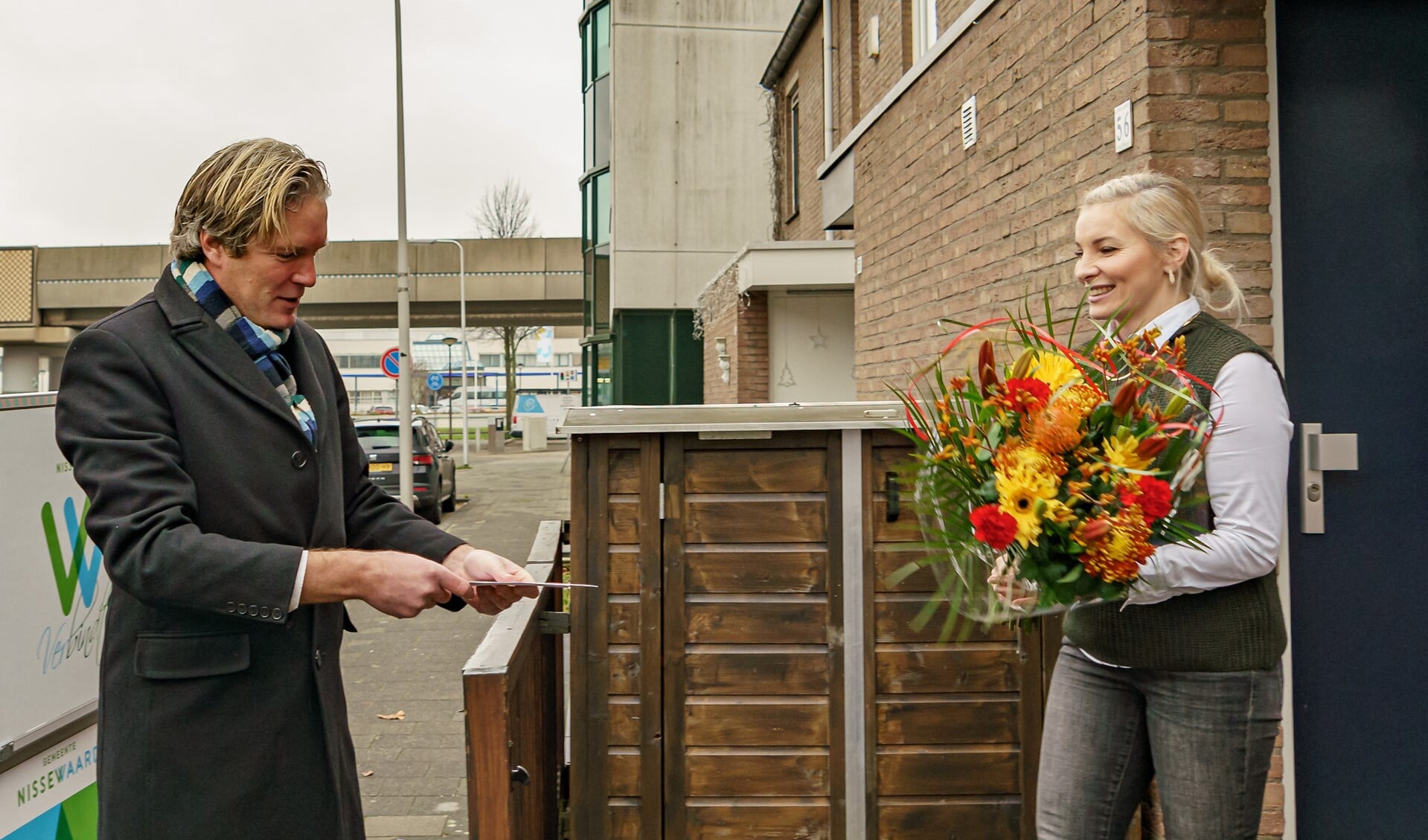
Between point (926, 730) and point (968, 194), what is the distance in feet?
10.7

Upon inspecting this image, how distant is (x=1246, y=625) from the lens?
2.13 meters

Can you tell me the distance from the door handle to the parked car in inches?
569

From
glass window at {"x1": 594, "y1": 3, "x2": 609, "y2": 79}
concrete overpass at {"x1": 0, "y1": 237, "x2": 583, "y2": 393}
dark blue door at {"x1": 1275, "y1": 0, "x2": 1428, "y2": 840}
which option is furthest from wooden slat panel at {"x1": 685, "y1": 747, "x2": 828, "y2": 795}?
concrete overpass at {"x1": 0, "y1": 237, "x2": 583, "y2": 393}

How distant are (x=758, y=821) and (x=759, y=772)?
15 centimetres

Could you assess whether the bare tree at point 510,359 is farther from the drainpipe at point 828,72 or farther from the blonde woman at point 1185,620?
the blonde woman at point 1185,620

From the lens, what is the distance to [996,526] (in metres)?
1.89

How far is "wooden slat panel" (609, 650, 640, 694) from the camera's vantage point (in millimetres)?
3205

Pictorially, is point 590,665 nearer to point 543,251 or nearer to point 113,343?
point 113,343

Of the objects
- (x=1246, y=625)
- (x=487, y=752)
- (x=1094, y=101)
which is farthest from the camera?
(x=1094, y=101)

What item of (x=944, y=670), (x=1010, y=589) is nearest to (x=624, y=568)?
(x=944, y=670)

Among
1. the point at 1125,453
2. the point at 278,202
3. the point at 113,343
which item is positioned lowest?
the point at 1125,453

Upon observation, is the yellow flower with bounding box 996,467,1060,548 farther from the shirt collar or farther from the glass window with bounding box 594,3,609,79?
the glass window with bounding box 594,3,609,79

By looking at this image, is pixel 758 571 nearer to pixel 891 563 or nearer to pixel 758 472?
pixel 758 472

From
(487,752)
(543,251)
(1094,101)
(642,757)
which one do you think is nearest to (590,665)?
(642,757)
